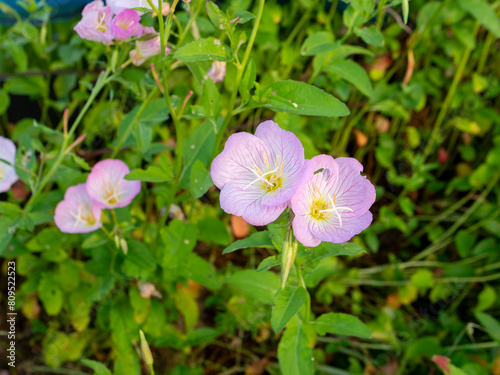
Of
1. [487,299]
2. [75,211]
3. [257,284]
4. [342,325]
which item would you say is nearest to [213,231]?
[257,284]

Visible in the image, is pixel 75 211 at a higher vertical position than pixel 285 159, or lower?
lower

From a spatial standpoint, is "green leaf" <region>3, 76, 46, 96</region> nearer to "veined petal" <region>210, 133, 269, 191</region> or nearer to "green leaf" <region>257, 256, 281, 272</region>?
"veined petal" <region>210, 133, 269, 191</region>

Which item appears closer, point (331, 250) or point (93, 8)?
point (331, 250)

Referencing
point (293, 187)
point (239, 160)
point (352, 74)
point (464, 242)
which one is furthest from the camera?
point (464, 242)

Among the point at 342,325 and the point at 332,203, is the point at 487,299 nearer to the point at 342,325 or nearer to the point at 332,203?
the point at 342,325

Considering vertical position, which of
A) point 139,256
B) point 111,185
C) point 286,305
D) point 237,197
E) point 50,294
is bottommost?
point 50,294

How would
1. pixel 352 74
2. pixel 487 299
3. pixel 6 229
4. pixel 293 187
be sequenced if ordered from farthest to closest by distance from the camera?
pixel 487 299, pixel 352 74, pixel 6 229, pixel 293 187
